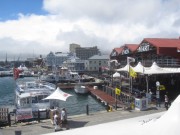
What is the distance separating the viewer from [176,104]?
7.57 metres

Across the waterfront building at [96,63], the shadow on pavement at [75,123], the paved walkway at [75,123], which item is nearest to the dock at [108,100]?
the paved walkway at [75,123]

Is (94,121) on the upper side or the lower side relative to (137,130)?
lower

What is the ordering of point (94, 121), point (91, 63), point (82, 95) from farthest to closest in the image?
point (91, 63)
point (82, 95)
point (94, 121)

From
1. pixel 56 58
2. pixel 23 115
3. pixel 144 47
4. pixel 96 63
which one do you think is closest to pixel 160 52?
pixel 144 47

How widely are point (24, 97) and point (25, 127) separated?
37.9ft

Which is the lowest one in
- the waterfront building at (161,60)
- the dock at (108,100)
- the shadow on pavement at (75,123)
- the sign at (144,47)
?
the dock at (108,100)

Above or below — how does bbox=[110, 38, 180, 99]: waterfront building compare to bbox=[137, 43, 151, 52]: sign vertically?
below

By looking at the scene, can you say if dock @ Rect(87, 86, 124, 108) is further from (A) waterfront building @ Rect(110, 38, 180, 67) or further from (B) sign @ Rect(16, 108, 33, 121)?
(A) waterfront building @ Rect(110, 38, 180, 67)

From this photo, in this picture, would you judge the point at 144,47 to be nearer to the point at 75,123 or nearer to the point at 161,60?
the point at 161,60

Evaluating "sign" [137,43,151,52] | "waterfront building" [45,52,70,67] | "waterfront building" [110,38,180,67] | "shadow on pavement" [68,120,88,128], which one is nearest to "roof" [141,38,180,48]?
"waterfront building" [110,38,180,67]

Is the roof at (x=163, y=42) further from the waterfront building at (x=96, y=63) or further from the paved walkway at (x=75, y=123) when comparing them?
the waterfront building at (x=96, y=63)

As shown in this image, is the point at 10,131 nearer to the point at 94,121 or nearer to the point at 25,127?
the point at 25,127

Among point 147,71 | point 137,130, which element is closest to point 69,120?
point 137,130

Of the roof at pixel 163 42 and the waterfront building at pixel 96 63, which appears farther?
the waterfront building at pixel 96 63
